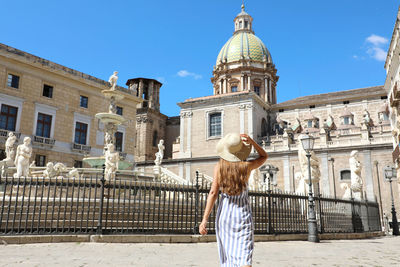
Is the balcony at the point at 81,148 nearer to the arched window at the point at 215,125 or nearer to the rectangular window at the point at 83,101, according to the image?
the rectangular window at the point at 83,101

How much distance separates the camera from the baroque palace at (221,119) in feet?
80.2

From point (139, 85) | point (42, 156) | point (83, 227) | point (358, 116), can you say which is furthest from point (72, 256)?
point (139, 85)

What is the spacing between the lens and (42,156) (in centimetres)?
2455

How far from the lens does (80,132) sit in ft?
90.3

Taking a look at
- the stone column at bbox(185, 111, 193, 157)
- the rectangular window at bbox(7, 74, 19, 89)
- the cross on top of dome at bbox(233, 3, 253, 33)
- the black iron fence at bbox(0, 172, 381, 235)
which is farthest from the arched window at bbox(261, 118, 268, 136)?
the rectangular window at bbox(7, 74, 19, 89)

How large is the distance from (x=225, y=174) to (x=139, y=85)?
44.1 metres

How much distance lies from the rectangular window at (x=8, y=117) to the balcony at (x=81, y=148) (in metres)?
4.46

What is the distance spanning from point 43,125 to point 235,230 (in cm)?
2482

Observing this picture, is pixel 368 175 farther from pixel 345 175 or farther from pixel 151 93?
pixel 151 93

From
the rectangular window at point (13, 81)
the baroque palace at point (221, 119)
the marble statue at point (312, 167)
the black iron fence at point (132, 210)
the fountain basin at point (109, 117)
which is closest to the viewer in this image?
the black iron fence at point (132, 210)

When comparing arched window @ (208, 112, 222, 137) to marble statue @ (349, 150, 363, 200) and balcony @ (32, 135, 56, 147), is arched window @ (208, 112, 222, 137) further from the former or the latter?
marble statue @ (349, 150, 363, 200)

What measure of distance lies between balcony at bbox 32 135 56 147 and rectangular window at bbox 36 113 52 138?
0.53 metres

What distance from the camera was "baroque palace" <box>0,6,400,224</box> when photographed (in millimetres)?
24438

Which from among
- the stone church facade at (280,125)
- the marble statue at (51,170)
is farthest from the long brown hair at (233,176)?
the stone church facade at (280,125)
